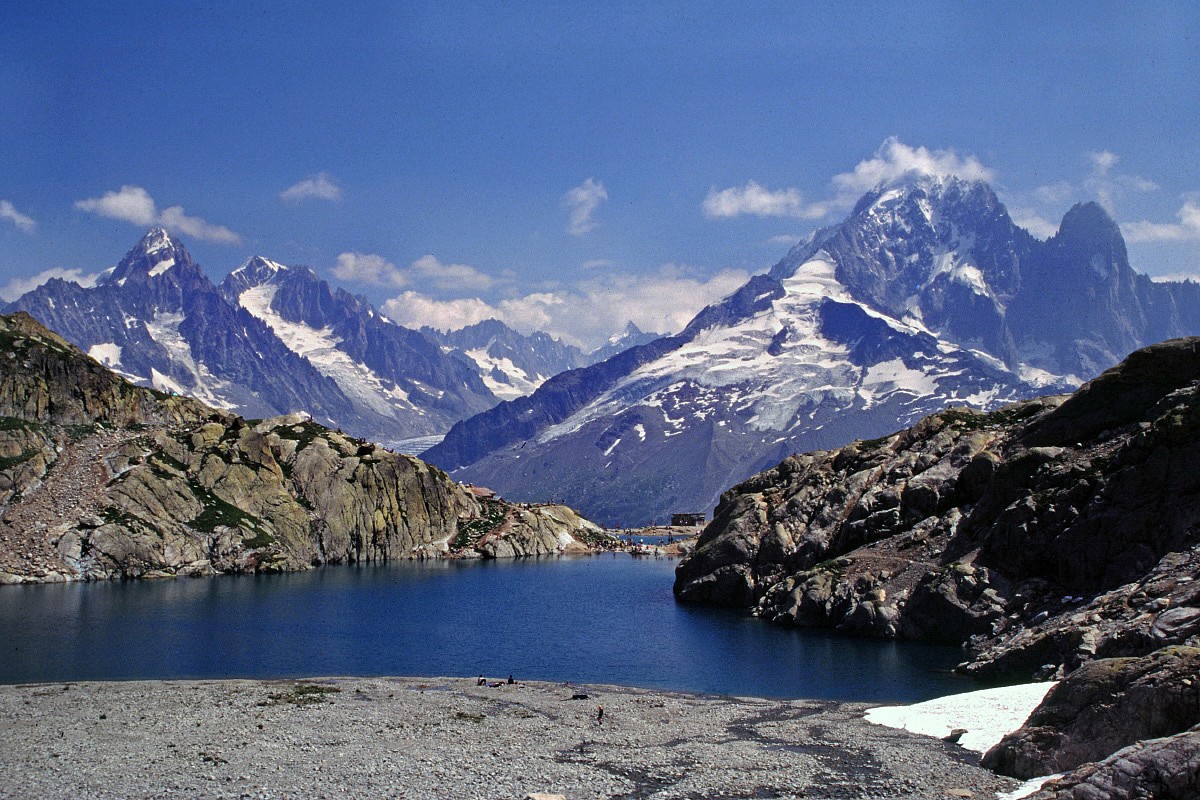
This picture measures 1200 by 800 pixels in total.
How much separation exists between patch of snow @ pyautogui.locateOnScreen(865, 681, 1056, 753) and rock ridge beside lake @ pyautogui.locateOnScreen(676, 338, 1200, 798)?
4419 mm

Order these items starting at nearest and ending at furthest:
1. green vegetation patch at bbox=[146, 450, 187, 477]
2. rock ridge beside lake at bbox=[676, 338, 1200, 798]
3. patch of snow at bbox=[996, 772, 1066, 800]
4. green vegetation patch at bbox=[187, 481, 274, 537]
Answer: patch of snow at bbox=[996, 772, 1066, 800], rock ridge beside lake at bbox=[676, 338, 1200, 798], green vegetation patch at bbox=[146, 450, 187, 477], green vegetation patch at bbox=[187, 481, 274, 537]

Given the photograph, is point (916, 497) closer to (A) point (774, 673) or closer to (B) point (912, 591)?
(B) point (912, 591)

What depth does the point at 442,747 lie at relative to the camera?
5575 centimetres

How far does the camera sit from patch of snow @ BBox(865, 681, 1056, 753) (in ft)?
188

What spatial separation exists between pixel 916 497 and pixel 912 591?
60.0 feet

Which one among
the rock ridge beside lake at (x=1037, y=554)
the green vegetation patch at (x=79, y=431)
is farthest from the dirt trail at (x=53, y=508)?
the rock ridge beside lake at (x=1037, y=554)

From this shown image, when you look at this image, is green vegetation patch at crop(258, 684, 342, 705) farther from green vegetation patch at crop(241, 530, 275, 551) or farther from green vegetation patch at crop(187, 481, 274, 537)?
green vegetation patch at crop(241, 530, 275, 551)

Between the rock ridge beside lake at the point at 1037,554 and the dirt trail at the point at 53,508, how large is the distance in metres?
110

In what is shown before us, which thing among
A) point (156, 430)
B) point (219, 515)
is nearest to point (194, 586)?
point (219, 515)

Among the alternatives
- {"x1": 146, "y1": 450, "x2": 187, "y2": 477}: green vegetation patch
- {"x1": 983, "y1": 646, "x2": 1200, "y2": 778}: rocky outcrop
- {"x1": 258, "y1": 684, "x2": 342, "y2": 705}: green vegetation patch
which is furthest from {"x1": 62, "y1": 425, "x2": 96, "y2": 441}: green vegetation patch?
{"x1": 983, "y1": 646, "x2": 1200, "y2": 778}: rocky outcrop

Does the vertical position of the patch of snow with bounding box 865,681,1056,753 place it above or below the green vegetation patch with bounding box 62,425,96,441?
below

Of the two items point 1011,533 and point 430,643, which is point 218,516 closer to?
point 430,643

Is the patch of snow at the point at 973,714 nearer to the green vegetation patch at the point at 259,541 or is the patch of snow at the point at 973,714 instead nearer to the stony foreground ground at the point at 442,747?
the stony foreground ground at the point at 442,747

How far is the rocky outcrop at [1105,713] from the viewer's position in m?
41.8
